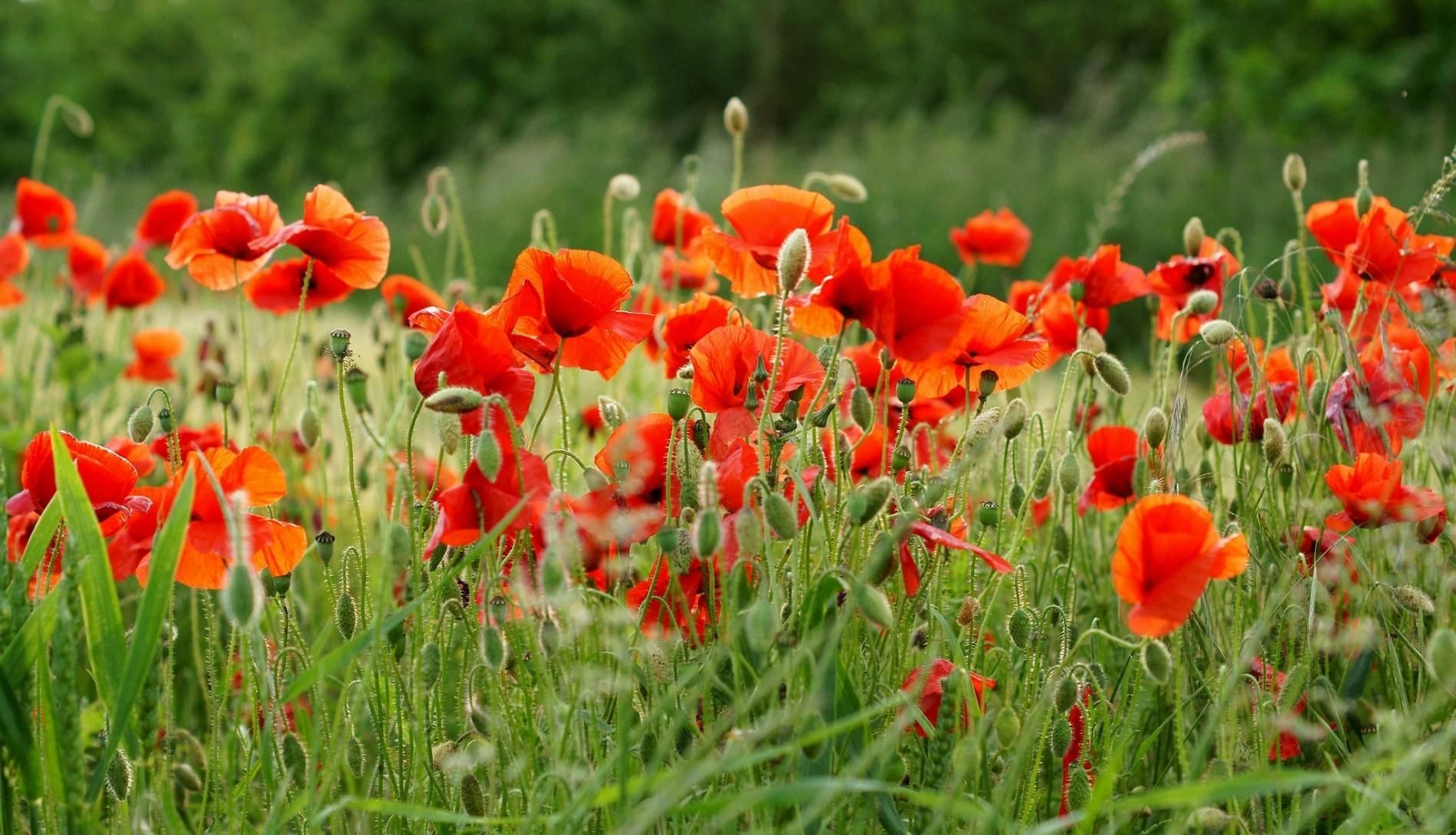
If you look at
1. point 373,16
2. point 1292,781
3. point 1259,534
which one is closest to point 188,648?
point 1259,534

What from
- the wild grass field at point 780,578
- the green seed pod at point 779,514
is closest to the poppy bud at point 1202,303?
the wild grass field at point 780,578

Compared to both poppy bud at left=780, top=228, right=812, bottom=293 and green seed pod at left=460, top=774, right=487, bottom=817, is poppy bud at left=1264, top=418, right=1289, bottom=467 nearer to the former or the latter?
poppy bud at left=780, top=228, right=812, bottom=293

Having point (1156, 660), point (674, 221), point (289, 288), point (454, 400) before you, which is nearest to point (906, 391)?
point (1156, 660)

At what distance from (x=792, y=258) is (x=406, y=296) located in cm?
116

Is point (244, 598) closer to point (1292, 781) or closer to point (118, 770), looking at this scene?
point (118, 770)

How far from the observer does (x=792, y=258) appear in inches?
45.9

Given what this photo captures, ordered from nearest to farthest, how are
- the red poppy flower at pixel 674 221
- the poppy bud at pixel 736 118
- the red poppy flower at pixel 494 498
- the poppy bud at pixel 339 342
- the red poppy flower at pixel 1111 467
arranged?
the red poppy flower at pixel 494 498
the poppy bud at pixel 339 342
the red poppy flower at pixel 1111 467
the poppy bud at pixel 736 118
the red poppy flower at pixel 674 221

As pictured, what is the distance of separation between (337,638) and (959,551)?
853 mm

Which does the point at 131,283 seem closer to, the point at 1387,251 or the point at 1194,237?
the point at 1194,237

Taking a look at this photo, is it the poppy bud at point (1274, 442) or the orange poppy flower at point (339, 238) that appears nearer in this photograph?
the poppy bud at point (1274, 442)

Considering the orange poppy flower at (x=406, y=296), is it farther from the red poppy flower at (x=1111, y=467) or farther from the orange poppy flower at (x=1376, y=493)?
the orange poppy flower at (x=1376, y=493)

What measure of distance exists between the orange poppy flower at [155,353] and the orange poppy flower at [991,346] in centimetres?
180

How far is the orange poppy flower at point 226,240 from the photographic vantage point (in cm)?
→ 155

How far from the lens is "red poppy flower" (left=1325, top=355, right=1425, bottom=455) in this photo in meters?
1.43
